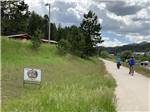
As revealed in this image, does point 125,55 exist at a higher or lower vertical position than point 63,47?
lower

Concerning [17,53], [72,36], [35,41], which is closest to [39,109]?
[17,53]

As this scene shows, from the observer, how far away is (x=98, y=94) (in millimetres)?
15219

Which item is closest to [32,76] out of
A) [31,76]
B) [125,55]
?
[31,76]

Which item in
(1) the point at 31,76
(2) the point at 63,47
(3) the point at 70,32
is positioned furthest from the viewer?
(3) the point at 70,32

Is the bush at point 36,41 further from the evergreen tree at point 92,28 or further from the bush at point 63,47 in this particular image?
the evergreen tree at point 92,28

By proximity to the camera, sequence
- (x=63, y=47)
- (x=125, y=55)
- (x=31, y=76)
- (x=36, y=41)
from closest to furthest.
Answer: (x=31, y=76) → (x=36, y=41) → (x=63, y=47) → (x=125, y=55)

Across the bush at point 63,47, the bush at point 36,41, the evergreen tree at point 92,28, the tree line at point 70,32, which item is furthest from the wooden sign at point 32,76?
the evergreen tree at point 92,28

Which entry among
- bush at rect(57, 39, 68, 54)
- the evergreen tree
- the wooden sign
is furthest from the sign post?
the evergreen tree

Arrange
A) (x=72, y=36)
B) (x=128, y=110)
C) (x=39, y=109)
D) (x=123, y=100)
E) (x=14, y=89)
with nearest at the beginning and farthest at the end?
(x=39, y=109)
(x=128, y=110)
(x=123, y=100)
(x=14, y=89)
(x=72, y=36)

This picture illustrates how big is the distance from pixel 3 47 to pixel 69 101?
133ft

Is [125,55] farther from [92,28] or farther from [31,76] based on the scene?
[31,76]

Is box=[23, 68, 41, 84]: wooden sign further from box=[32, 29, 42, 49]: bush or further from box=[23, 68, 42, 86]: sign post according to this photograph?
box=[32, 29, 42, 49]: bush

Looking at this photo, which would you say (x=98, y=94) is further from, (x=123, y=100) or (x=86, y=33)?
(x=86, y=33)

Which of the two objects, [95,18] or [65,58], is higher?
[95,18]
